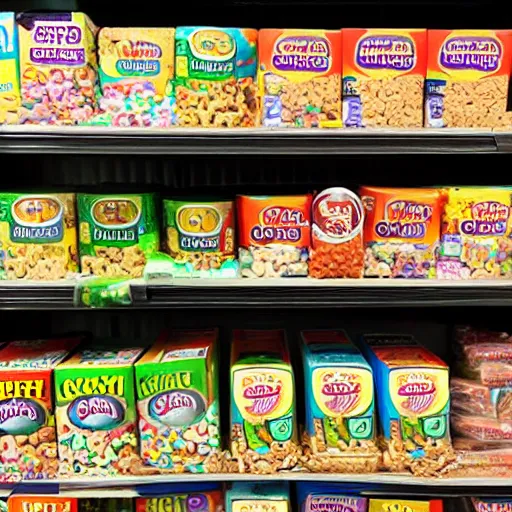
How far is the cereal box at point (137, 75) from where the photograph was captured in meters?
1.56

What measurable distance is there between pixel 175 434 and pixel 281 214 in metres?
0.70

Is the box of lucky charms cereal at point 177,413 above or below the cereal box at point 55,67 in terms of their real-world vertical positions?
below

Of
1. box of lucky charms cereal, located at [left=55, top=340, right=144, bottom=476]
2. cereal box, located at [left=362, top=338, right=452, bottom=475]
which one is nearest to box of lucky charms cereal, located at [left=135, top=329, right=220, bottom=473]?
box of lucky charms cereal, located at [left=55, top=340, right=144, bottom=476]

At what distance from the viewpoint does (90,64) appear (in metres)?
1.58

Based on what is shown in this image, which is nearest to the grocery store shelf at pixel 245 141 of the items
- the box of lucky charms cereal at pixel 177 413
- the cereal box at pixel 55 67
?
the cereal box at pixel 55 67

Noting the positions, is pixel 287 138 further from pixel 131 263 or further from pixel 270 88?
pixel 131 263

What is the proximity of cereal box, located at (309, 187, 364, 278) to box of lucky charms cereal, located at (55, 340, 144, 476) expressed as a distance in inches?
25.0

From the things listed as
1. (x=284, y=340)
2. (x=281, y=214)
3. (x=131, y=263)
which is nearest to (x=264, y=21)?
(x=281, y=214)

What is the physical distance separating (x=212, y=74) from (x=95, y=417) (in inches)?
40.5

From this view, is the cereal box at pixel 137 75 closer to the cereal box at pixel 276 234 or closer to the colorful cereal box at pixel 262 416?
the cereal box at pixel 276 234

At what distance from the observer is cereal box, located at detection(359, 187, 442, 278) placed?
160 cm

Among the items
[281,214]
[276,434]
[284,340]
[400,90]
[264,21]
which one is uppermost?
[264,21]

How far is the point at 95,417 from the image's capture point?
1.60 meters

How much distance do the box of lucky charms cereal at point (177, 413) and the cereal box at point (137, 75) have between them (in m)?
0.68
